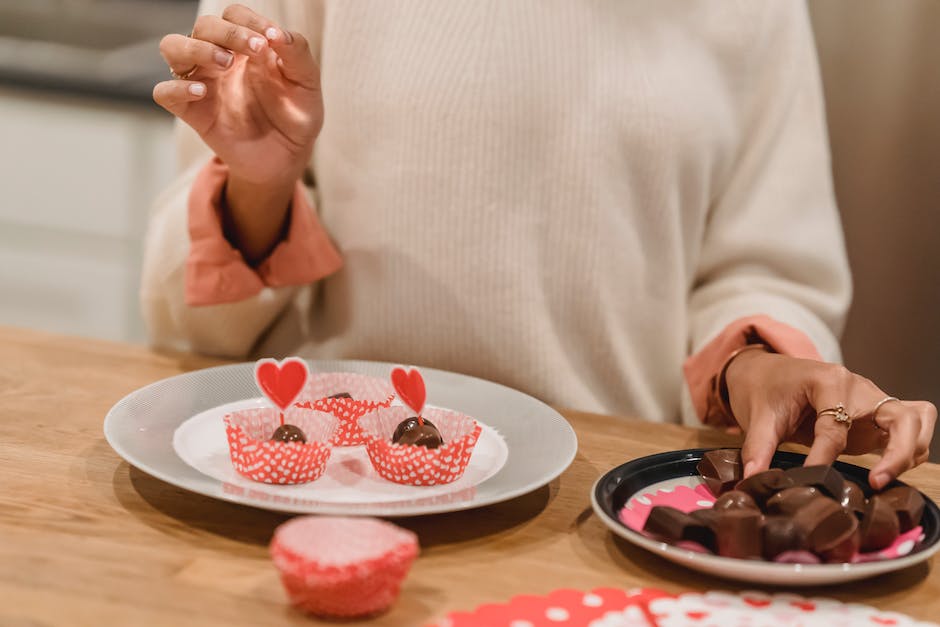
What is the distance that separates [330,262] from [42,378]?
331mm

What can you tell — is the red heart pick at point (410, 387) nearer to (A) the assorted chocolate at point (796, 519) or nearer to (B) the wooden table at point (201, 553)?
(B) the wooden table at point (201, 553)

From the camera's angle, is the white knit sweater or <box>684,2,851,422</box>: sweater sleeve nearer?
the white knit sweater

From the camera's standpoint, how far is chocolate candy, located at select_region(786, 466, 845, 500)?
0.79 metres

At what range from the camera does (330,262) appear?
4.10 ft

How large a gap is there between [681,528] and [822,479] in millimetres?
117

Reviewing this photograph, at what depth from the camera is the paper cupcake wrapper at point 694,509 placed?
2.44ft

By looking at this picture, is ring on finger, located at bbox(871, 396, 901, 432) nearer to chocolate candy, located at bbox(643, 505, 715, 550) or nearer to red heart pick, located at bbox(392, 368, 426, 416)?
chocolate candy, located at bbox(643, 505, 715, 550)

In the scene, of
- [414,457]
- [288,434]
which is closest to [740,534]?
[414,457]

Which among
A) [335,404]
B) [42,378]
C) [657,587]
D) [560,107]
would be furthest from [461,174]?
[657,587]

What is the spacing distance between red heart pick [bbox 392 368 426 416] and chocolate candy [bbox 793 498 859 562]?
1.06 feet

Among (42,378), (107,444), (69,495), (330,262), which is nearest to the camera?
(69,495)

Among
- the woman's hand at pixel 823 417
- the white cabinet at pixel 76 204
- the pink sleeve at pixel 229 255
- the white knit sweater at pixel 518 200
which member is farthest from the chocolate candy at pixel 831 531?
the white cabinet at pixel 76 204

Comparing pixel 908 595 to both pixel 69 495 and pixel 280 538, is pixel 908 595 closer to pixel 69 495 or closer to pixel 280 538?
pixel 280 538

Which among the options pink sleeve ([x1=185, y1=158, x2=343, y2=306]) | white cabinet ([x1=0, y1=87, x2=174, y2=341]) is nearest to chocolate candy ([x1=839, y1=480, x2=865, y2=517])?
pink sleeve ([x1=185, y1=158, x2=343, y2=306])
